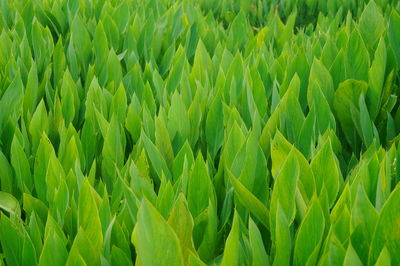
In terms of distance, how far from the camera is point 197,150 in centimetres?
250

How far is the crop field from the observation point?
1.50 m

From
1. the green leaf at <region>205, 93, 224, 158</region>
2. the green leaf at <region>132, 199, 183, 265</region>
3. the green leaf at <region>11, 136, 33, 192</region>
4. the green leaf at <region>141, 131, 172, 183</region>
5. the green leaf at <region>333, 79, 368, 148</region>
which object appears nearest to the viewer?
the green leaf at <region>132, 199, 183, 265</region>

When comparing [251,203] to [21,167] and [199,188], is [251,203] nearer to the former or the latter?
[199,188]

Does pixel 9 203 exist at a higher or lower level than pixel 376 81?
lower

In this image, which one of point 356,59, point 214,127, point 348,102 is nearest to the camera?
point 214,127

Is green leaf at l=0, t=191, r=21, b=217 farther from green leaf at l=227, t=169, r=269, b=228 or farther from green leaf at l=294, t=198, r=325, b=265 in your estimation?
green leaf at l=294, t=198, r=325, b=265

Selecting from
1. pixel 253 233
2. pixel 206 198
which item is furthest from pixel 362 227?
pixel 206 198

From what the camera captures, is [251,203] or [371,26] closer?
[251,203]

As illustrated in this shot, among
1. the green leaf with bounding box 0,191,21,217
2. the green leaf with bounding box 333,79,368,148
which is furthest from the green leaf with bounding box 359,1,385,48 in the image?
the green leaf with bounding box 0,191,21,217

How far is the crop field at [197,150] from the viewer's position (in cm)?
150

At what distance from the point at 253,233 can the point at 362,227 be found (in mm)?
251

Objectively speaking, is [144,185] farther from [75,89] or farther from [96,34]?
[96,34]

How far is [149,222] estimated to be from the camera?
130 centimetres

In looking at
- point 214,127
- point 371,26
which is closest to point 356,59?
point 371,26
